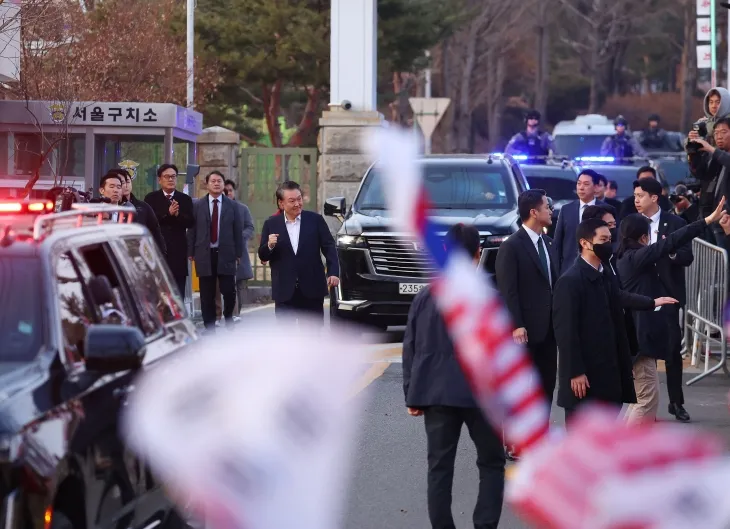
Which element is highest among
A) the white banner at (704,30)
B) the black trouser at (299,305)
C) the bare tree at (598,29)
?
the bare tree at (598,29)

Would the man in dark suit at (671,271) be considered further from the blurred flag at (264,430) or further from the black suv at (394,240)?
the blurred flag at (264,430)

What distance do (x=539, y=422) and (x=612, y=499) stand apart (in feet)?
10.6

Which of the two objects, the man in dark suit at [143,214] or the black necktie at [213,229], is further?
the black necktie at [213,229]

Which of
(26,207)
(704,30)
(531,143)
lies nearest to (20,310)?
(26,207)

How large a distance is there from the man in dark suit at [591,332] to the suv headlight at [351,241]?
8124 millimetres

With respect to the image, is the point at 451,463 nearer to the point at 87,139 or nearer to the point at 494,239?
the point at 494,239

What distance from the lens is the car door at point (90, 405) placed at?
17.3ft

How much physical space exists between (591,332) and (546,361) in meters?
1.09

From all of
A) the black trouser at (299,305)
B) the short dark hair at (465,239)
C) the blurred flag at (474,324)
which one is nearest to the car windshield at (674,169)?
the black trouser at (299,305)

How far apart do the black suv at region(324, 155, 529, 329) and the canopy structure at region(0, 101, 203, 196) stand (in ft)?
13.3

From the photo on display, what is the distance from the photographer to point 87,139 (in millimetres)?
20859

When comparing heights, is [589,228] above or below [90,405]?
above

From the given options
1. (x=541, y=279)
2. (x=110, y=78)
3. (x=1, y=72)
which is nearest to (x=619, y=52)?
(x=110, y=78)

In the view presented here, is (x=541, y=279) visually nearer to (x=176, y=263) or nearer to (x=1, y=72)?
(x=176, y=263)
